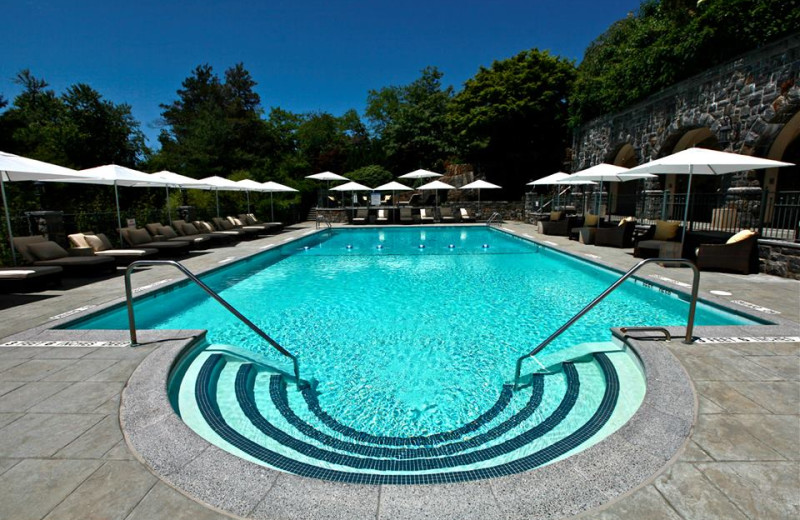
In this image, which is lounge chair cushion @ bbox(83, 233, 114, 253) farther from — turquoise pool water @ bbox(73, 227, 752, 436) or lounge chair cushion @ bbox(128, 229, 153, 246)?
turquoise pool water @ bbox(73, 227, 752, 436)

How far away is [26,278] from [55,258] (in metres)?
1.84

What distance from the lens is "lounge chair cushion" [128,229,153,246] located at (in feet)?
33.3

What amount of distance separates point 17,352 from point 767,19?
18.1 meters

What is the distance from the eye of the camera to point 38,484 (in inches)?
78.2

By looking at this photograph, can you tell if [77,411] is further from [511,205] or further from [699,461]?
[511,205]

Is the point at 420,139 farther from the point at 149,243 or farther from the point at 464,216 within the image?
the point at 149,243

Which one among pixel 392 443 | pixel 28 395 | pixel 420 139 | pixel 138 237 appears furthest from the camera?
pixel 420 139

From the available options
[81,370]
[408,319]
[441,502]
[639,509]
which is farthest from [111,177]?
[639,509]

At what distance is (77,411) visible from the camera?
2.70 metres

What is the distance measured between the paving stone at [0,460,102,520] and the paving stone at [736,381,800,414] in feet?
14.1

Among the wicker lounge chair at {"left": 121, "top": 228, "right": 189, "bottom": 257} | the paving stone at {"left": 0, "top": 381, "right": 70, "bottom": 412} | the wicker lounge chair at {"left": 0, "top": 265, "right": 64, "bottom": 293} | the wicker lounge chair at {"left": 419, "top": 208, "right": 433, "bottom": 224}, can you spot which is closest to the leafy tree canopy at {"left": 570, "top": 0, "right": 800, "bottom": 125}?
the wicker lounge chair at {"left": 419, "top": 208, "right": 433, "bottom": 224}

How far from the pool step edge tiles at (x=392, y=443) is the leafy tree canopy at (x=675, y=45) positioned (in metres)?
13.8

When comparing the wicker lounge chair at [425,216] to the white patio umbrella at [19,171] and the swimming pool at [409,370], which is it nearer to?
the swimming pool at [409,370]

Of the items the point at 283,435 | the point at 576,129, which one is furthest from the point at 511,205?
the point at 283,435
